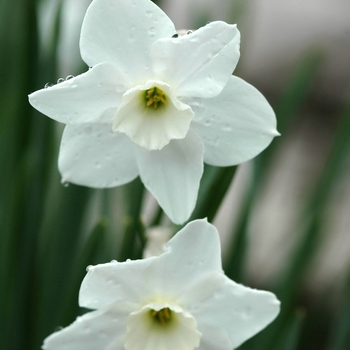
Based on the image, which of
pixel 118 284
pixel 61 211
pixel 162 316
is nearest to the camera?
pixel 118 284

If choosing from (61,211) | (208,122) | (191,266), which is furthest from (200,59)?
(61,211)

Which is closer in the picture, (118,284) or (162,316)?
(118,284)

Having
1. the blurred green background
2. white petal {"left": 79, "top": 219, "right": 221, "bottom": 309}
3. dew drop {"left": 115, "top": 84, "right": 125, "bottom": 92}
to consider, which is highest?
dew drop {"left": 115, "top": 84, "right": 125, "bottom": 92}

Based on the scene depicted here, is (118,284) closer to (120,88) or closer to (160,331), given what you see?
(160,331)

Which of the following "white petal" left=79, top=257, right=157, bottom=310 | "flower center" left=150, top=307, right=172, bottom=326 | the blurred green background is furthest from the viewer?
the blurred green background

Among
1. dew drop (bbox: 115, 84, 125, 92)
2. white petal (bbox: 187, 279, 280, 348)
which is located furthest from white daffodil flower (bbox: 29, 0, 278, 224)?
white petal (bbox: 187, 279, 280, 348)

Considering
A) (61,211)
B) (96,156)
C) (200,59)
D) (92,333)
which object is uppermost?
(200,59)

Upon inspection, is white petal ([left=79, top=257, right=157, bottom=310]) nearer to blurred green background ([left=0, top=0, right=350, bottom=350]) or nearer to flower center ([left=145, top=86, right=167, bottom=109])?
blurred green background ([left=0, top=0, right=350, bottom=350])

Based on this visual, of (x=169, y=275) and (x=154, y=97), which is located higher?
(x=154, y=97)

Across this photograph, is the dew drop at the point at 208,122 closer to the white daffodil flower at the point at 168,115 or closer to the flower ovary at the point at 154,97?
the white daffodil flower at the point at 168,115
